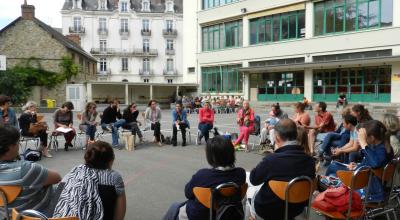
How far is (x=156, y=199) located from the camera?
6.54 metres

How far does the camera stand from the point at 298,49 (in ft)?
120

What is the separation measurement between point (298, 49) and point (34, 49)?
22962 mm

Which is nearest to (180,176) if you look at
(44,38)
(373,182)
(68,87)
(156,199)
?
(156,199)

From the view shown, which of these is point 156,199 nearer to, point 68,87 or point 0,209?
point 0,209

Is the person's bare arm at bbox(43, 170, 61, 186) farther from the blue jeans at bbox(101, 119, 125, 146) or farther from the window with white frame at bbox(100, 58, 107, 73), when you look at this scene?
the window with white frame at bbox(100, 58, 107, 73)

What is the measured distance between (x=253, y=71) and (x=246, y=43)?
3005mm

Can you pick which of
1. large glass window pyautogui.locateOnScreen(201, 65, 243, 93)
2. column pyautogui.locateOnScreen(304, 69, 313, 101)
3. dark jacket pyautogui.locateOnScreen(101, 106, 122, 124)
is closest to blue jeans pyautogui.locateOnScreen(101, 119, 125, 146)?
dark jacket pyautogui.locateOnScreen(101, 106, 122, 124)

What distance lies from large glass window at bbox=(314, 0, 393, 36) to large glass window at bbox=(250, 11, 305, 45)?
1759 mm

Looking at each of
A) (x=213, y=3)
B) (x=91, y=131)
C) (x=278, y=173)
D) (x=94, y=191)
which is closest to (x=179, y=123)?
(x=91, y=131)

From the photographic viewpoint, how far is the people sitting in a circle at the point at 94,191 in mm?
3334

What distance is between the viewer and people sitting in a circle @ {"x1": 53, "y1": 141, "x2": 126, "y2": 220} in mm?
3334

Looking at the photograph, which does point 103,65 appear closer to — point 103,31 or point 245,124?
point 103,31

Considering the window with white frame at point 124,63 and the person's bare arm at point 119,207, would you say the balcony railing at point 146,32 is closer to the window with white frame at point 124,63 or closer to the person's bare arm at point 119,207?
the window with white frame at point 124,63

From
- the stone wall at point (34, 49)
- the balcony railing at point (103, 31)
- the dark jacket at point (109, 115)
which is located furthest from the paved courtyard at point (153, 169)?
the balcony railing at point (103, 31)
